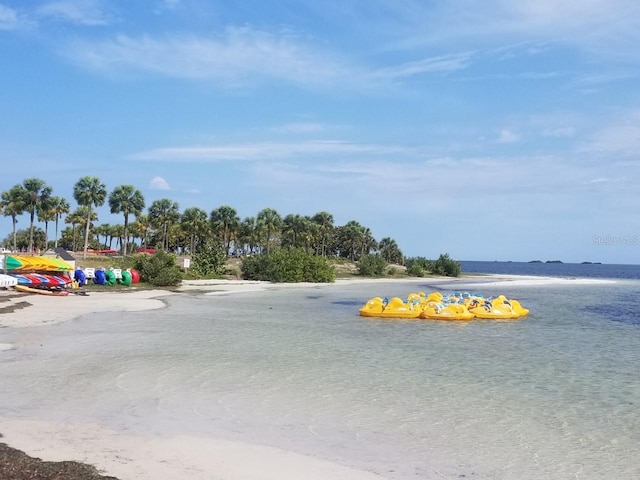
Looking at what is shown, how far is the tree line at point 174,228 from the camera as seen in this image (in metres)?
69.6

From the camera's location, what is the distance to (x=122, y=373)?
1341 cm

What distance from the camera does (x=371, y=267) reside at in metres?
89.0

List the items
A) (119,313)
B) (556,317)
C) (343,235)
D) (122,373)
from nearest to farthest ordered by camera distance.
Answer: (122,373)
(119,313)
(556,317)
(343,235)

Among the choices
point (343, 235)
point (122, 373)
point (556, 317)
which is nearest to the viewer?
point (122, 373)

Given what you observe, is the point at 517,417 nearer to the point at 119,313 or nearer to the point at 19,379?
the point at 19,379

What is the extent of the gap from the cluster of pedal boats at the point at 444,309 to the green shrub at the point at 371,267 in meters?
56.8

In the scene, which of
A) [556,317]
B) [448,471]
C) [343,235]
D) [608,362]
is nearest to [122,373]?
[448,471]

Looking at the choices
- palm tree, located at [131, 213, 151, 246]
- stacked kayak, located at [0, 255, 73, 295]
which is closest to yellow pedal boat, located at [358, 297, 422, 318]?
stacked kayak, located at [0, 255, 73, 295]

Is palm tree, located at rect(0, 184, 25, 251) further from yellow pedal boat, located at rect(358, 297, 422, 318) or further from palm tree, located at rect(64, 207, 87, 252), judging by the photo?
yellow pedal boat, located at rect(358, 297, 422, 318)

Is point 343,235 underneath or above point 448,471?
above

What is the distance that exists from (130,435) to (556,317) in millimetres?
28193

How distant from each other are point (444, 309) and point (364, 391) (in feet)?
57.3

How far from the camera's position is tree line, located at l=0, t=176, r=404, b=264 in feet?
228

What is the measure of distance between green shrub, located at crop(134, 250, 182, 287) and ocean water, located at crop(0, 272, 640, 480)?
79.7 ft
